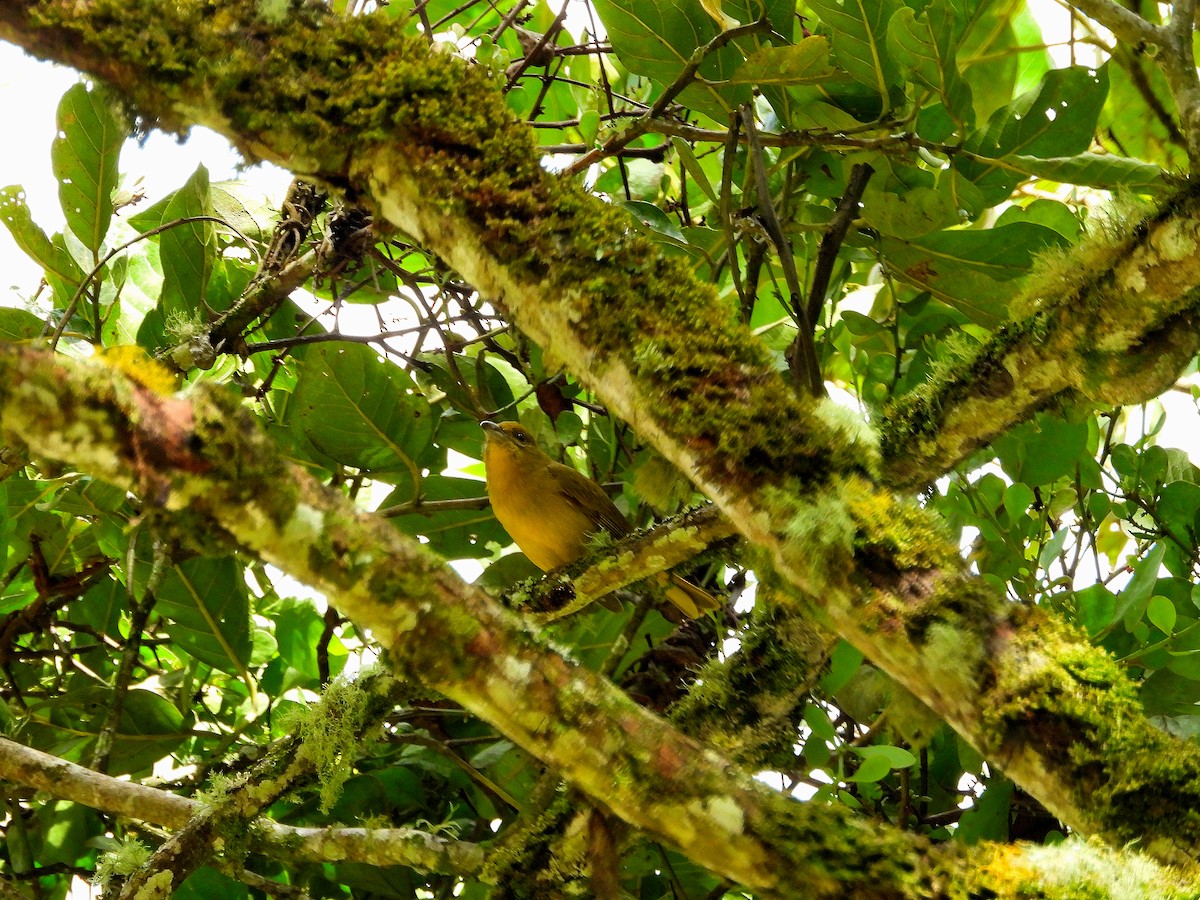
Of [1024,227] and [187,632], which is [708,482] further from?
[187,632]

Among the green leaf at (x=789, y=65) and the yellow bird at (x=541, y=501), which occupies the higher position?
the green leaf at (x=789, y=65)

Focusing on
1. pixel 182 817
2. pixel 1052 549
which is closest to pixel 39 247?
pixel 182 817

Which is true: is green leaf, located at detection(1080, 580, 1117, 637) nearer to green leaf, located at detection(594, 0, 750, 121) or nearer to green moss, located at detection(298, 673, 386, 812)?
green leaf, located at detection(594, 0, 750, 121)

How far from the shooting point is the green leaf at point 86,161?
1952mm

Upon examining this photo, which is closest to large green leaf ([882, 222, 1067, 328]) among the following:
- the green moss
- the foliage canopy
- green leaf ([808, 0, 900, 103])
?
the foliage canopy

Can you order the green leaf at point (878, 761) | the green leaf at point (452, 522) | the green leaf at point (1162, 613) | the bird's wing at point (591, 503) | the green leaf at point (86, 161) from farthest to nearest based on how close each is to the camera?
the bird's wing at point (591, 503) → the green leaf at point (452, 522) → the green leaf at point (86, 161) → the green leaf at point (1162, 613) → the green leaf at point (878, 761)

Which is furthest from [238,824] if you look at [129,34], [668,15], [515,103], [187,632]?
[515,103]

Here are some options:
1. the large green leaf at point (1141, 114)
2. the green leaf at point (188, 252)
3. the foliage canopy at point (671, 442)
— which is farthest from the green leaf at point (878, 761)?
the green leaf at point (188, 252)

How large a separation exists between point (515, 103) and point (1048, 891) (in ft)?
7.04

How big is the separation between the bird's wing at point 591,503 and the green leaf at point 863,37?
1.35 m

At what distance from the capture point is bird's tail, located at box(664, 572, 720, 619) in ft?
7.39

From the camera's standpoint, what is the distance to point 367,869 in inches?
80.4

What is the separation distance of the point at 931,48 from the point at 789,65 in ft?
0.71

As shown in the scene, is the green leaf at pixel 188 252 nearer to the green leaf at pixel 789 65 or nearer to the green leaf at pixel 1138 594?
the green leaf at pixel 789 65
